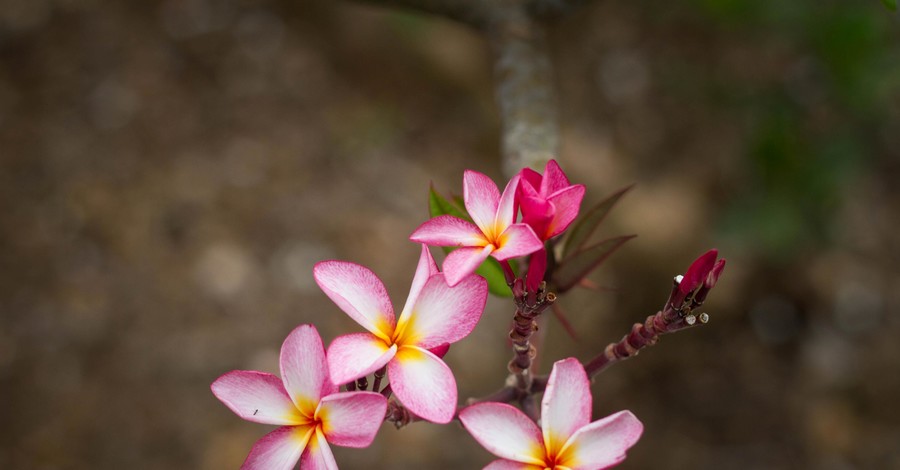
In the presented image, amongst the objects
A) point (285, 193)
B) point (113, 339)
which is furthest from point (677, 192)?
point (113, 339)

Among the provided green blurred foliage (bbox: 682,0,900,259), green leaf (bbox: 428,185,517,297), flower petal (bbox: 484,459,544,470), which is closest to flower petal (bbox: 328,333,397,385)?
flower petal (bbox: 484,459,544,470)

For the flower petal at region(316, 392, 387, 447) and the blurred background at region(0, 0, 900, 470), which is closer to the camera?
the flower petal at region(316, 392, 387, 447)

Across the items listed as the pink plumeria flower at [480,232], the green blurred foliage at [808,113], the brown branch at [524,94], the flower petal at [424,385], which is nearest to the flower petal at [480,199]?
the pink plumeria flower at [480,232]

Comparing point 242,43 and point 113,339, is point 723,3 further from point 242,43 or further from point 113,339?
point 113,339

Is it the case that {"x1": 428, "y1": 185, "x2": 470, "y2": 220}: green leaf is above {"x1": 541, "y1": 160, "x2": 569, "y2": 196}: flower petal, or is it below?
above

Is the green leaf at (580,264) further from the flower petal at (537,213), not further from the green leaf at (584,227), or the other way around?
the flower petal at (537,213)

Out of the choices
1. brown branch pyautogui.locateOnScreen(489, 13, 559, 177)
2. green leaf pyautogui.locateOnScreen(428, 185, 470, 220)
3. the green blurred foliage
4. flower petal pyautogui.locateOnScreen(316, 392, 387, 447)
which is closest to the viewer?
flower petal pyautogui.locateOnScreen(316, 392, 387, 447)

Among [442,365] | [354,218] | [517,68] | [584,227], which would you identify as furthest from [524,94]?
[354,218]

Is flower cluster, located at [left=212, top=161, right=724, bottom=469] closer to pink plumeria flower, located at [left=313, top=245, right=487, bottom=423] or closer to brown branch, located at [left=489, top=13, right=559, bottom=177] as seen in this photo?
pink plumeria flower, located at [left=313, top=245, right=487, bottom=423]

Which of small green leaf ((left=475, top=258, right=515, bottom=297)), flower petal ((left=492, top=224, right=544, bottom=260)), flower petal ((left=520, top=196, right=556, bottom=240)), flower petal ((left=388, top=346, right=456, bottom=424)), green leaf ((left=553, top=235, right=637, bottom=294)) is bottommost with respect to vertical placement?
flower petal ((left=388, top=346, right=456, bottom=424))
